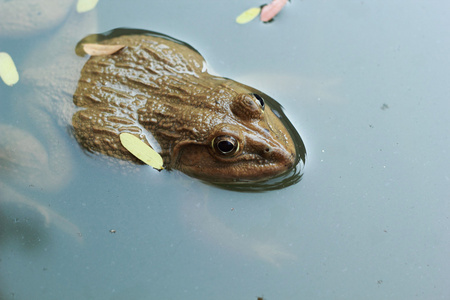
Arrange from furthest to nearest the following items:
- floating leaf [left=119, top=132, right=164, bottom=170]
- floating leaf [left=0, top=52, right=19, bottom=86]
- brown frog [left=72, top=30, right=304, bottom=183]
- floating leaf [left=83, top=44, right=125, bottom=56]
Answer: floating leaf [left=0, top=52, right=19, bottom=86] → floating leaf [left=83, top=44, right=125, bottom=56] → floating leaf [left=119, top=132, right=164, bottom=170] → brown frog [left=72, top=30, right=304, bottom=183]

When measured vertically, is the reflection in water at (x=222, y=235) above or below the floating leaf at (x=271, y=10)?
below

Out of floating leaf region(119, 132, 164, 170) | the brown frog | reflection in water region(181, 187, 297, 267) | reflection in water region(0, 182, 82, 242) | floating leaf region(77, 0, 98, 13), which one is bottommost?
reflection in water region(0, 182, 82, 242)

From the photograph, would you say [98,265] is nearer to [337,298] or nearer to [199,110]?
[199,110]

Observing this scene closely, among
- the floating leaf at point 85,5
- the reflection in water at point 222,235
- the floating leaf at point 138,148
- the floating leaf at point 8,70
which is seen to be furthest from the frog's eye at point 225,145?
the floating leaf at point 85,5

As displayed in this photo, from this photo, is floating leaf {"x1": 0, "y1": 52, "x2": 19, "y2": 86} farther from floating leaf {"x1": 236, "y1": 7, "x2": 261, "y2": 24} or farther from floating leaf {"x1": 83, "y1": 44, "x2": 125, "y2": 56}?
floating leaf {"x1": 236, "y1": 7, "x2": 261, "y2": 24}

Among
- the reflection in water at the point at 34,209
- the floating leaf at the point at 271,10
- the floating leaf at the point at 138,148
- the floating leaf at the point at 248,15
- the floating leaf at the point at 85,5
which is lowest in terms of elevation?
the reflection in water at the point at 34,209

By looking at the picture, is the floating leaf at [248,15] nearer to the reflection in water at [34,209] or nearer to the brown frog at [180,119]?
the brown frog at [180,119]

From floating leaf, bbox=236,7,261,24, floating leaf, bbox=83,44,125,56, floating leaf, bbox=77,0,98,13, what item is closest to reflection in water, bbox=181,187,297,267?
floating leaf, bbox=83,44,125,56

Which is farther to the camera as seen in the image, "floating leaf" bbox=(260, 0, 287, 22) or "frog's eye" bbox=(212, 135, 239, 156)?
"floating leaf" bbox=(260, 0, 287, 22)

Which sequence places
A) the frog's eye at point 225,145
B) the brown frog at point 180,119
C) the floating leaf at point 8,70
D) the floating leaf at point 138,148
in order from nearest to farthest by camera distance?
1. the frog's eye at point 225,145
2. the brown frog at point 180,119
3. the floating leaf at point 138,148
4. the floating leaf at point 8,70
